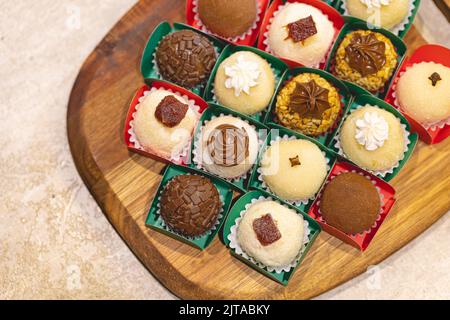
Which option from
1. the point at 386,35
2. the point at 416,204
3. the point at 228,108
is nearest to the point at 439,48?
the point at 386,35

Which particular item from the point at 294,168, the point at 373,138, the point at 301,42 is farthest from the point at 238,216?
the point at 301,42

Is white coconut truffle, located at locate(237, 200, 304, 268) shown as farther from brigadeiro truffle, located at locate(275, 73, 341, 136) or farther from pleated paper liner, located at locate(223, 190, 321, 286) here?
brigadeiro truffle, located at locate(275, 73, 341, 136)

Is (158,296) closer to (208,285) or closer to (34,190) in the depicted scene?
(208,285)

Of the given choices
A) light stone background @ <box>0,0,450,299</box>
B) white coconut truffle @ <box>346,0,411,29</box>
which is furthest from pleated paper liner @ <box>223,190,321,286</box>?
white coconut truffle @ <box>346,0,411,29</box>

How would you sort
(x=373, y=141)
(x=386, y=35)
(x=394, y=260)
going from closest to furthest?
1. (x=373, y=141)
2. (x=386, y=35)
3. (x=394, y=260)

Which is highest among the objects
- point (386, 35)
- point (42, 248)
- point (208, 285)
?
point (386, 35)

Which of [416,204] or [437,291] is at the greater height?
[416,204]

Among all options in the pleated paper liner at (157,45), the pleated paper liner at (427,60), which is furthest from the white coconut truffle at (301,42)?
the pleated paper liner at (427,60)
